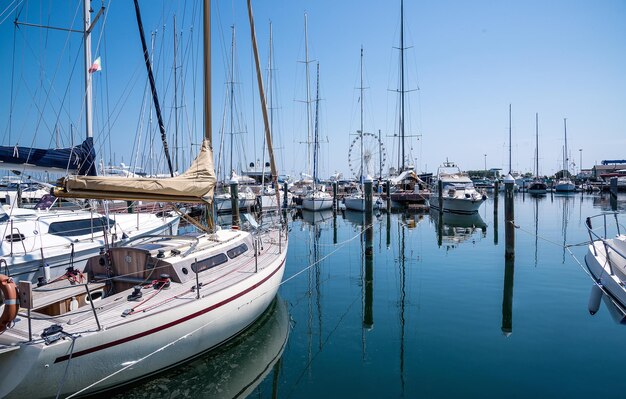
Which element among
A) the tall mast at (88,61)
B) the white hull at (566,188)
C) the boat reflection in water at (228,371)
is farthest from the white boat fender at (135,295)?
the white hull at (566,188)

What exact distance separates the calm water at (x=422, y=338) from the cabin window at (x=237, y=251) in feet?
6.13

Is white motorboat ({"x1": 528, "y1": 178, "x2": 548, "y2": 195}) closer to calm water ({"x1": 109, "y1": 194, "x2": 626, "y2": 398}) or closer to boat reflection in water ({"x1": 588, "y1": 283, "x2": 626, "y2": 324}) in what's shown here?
calm water ({"x1": 109, "y1": 194, "x2": 626, "y2": 398})

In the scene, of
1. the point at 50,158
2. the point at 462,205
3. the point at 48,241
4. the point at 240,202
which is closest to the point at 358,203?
the point at 462,205

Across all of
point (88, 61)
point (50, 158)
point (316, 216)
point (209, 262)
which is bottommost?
point (316, 216)

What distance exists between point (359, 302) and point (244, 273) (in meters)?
4.25

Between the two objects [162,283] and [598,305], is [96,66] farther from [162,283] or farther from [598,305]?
[598,305]

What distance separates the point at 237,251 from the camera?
1105 cm

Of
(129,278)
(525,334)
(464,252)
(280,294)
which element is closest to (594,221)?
(464,252)

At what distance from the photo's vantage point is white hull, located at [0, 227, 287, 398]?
5594 mm

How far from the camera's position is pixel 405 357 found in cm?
832

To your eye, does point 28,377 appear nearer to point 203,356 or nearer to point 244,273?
point 203,356

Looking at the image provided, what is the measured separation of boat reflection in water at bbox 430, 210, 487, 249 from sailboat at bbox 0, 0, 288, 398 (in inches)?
572

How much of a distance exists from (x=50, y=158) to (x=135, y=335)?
694cm

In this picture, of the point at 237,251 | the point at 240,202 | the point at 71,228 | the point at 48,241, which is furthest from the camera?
the point at 240,202
